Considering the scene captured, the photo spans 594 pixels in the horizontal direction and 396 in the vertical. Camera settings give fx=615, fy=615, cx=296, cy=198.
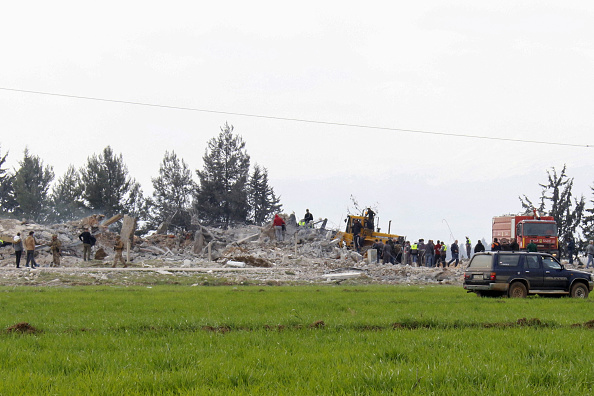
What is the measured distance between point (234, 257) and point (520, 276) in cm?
2095

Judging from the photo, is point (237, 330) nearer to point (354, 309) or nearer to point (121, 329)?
point (121, 329)

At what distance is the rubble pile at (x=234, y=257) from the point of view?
99.8ft

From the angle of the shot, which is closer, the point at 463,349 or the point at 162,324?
the point at 463,349

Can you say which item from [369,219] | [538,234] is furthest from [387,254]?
[538,234]

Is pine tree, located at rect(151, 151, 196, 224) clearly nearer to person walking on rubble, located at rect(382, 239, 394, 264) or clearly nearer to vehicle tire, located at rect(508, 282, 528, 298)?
person walking on rubble, located at rect(382, 239, 394, 264)

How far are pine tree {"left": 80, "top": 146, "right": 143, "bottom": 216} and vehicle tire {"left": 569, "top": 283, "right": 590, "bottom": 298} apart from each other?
188ft

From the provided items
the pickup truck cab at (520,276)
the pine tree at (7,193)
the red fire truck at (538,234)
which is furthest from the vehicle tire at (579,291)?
the pine tree at (7,193)

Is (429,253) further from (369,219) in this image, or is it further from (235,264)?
(235,264)

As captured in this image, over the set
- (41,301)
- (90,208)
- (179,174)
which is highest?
(179,174)

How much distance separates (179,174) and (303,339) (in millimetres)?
75134

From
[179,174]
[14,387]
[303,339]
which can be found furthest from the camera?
[179,174]

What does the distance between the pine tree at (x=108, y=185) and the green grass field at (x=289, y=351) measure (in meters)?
57.9

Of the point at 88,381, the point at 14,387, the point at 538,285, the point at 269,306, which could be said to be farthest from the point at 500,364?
the point at 538,285

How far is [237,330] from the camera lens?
10.3 metres
